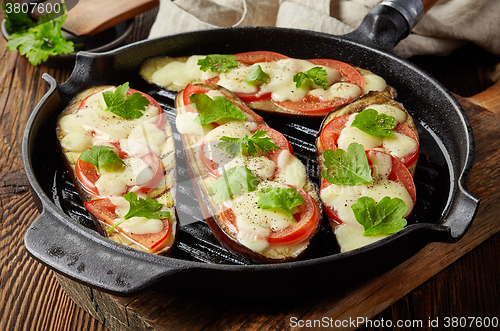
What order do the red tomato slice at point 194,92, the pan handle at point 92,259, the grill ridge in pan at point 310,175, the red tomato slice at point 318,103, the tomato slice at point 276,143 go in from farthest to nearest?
the red tomato slice at point 318,103 < the red tomato slice at point 194,92 < the tomato slice at point 276,143 < the grill ridge in pan at point 310,175 < the pan handle at point 92,259

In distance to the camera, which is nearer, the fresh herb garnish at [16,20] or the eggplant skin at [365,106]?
the eggplant skin at [365,106]

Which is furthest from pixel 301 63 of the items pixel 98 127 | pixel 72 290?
pixel 72 290

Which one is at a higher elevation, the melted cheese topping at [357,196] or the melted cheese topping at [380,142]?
the melted cheese topping at [380,142]

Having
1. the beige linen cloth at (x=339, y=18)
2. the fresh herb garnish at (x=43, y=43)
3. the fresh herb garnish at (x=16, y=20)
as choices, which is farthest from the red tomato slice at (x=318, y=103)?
the fresh herb garnish at (x=16, y=20)

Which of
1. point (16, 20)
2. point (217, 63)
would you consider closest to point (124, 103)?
point (217, 63)

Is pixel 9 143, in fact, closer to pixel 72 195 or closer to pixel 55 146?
pixel 55 146

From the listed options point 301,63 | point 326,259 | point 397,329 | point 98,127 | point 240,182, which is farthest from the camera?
point 301,63

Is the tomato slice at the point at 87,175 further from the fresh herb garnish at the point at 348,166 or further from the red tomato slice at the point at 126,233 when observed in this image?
the fresh herb garnish at the point at 348,166
